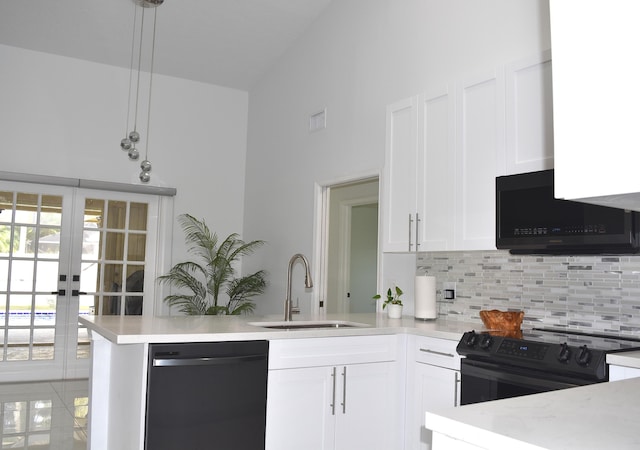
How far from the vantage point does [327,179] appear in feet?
16.5

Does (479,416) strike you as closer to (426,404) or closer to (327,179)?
(426,404)

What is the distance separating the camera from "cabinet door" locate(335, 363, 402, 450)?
293 centimetres

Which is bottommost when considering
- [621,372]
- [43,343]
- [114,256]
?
[43,343]

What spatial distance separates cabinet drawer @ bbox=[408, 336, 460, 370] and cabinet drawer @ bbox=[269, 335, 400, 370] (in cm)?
10

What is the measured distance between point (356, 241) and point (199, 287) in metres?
2.09

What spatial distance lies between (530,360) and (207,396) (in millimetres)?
1388

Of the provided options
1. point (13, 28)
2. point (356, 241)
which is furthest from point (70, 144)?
point (356, 241)

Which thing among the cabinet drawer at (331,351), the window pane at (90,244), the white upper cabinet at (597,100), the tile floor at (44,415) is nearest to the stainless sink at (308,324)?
the cabinet drawer at (331,351)

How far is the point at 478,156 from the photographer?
3.12 m

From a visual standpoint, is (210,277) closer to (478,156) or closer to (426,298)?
(426,298)

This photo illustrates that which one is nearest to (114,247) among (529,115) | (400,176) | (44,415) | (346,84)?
(44,415)

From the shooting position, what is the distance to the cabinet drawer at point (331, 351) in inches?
108

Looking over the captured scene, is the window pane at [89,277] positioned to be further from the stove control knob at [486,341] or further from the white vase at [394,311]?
the stove control knob at [486,341]

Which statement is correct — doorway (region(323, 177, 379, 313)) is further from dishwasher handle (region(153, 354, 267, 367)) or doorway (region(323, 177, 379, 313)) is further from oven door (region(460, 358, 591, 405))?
dishwasher handle (region(153, 354, 267, 367))
